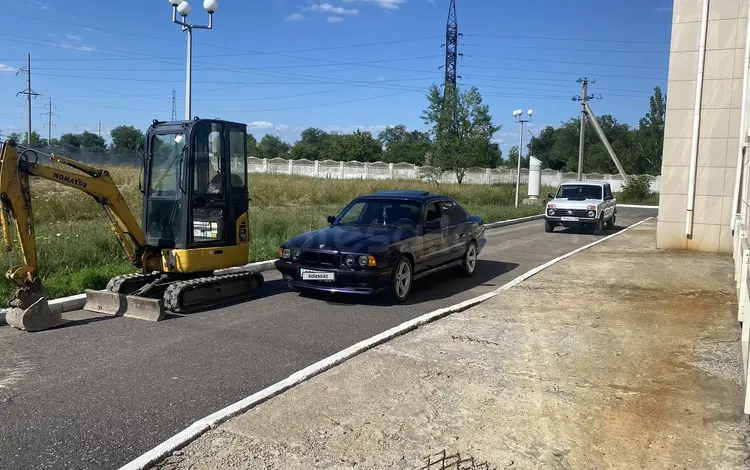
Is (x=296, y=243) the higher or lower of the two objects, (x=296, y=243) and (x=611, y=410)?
the higher

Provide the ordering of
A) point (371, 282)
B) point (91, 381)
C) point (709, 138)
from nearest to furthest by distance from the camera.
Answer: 1. point (91, 381)
2. point (371, 282)
3. point (709, 138)

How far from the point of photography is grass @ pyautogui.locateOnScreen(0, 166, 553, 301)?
30.3 feet

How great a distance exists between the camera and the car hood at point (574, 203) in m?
20.7

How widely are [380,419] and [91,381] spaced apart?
2637 mm

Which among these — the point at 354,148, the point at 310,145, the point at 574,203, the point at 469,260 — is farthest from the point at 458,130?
the point at 310,145

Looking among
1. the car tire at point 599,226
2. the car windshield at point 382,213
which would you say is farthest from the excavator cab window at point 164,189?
the car tire at point 599,226

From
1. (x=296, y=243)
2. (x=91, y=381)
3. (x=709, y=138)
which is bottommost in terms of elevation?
(x=91, y=381)

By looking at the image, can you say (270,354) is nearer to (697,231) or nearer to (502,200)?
(697,231)

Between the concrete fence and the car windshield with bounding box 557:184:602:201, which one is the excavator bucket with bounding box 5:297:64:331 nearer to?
the car windshield with bounding box 557:184:602:201

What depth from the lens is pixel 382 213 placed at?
987cm

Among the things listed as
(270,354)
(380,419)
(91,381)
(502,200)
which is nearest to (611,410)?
(380,419)

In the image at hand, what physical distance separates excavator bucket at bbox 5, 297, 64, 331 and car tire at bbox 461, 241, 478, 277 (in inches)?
269

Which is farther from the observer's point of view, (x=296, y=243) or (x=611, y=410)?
(x=296, y=243)

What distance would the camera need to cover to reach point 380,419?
178 inches
